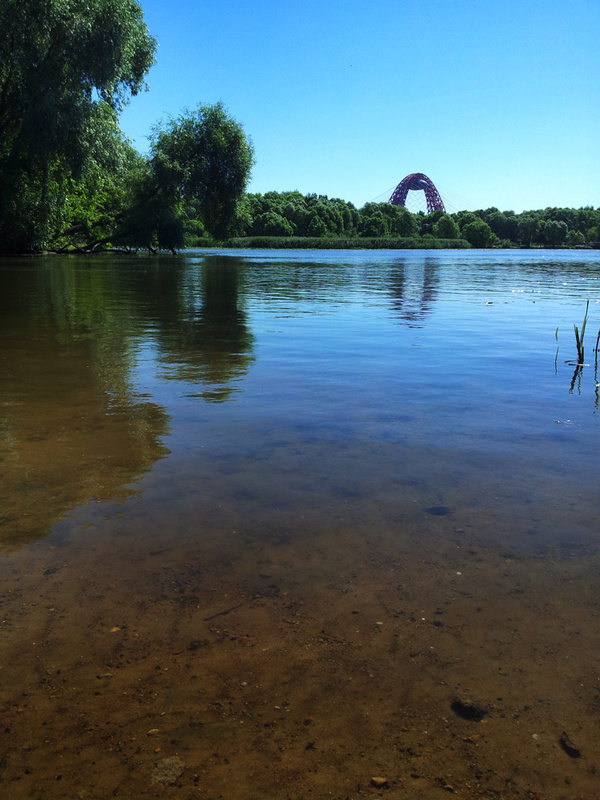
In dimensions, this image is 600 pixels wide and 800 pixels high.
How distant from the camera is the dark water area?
2.04 metres

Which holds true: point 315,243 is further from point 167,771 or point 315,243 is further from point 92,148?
point 167,771

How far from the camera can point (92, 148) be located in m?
29.9

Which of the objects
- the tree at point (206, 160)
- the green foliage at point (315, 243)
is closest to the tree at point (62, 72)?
the tree at point (206, 160)

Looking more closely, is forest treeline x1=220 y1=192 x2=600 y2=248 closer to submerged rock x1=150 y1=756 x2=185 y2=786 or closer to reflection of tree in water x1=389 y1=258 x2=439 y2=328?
reflection of tree in water x1=389 y1=258 x2=439 y2=328

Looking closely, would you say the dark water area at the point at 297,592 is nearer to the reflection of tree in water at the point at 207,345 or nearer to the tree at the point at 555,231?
the reflection of tree in water at the point at 207,345

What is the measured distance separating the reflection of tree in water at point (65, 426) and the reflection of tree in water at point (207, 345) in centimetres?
67

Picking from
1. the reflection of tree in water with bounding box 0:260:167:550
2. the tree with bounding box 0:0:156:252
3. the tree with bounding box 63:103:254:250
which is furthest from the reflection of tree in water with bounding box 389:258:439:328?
the tree with bounding box 63:103:254:250

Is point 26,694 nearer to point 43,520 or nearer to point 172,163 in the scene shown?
point 43,520

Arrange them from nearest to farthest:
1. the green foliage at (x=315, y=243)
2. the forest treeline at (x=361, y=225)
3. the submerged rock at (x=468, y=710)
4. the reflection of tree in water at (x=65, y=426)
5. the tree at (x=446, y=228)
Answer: the submerged rock at (x=468, y=710) < the reflection of tree in water at (x=65, y=426) < the green foliage at (x=315, y=243) < the forest treeline at (x=361, y=225) < the tree at (x=446, y=228)

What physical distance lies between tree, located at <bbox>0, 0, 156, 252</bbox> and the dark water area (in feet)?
88.3

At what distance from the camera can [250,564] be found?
123 inches

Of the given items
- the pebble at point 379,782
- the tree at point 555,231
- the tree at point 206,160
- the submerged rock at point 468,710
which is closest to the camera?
the pebble at point 379,782

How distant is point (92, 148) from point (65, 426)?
28.4 metres

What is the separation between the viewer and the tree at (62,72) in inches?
1080
